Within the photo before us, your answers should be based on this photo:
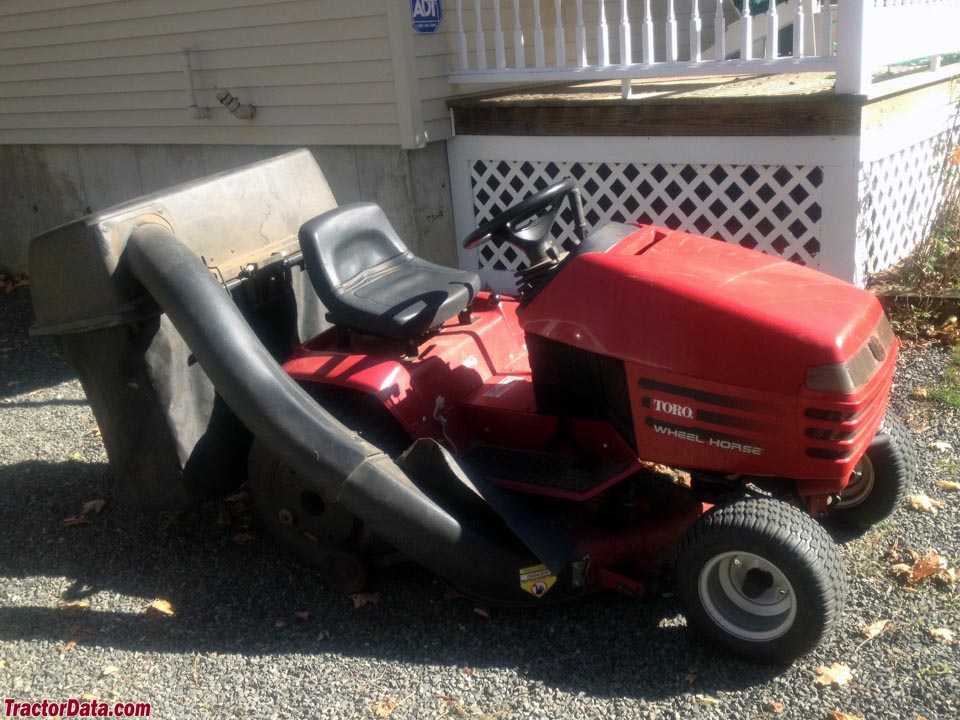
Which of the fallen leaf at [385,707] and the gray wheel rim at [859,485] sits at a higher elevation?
the gray wheel rim at [859,485]

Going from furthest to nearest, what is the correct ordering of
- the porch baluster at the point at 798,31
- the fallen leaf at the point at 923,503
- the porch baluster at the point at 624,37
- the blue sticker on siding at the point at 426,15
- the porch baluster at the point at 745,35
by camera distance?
the blue sticker on siding at the point at 426,15 < the porch baluster at the point at 624,37 < the porch baluster at the point at 745,35 < the porch baluster at the point at 798,31 < the fallen leaf at the point at 923,503

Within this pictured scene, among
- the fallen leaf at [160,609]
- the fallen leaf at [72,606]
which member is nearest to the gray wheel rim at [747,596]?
the fallen leaf at [160,609]

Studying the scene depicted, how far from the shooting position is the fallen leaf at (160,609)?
371cm

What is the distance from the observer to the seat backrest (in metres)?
3.80

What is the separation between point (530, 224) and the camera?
3600mm

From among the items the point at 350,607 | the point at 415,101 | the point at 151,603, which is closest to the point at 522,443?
the point at 350,607

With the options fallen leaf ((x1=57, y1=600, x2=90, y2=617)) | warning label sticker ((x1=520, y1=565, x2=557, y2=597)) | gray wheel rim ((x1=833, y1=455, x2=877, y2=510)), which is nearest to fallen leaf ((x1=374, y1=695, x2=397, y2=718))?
warning label sticker ((x1=520, y1=565, x2=557, y2=597))

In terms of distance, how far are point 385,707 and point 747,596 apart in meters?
1.21

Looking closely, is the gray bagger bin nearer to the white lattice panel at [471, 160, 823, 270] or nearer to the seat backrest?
the seat backrest

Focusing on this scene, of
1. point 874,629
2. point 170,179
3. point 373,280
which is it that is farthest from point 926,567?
point 170,179

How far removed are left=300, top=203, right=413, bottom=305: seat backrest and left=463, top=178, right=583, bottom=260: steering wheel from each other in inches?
25.0

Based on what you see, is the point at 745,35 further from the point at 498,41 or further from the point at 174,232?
the point at 174,232

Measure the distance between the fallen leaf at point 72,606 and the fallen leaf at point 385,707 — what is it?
141cm

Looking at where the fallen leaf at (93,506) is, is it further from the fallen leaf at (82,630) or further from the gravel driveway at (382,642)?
the fallen leaf at (82,630)
